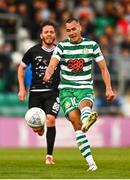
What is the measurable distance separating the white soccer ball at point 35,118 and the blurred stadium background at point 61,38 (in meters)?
8.41

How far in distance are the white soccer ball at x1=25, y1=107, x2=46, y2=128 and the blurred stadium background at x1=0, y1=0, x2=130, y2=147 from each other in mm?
8409

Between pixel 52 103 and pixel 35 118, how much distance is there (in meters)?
1.07

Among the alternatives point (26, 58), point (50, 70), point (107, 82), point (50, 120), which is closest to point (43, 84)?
point (26, 58)

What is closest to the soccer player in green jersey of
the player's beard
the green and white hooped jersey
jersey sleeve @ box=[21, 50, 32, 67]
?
the green and white hooped jersey

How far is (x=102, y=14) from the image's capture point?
1044 inches

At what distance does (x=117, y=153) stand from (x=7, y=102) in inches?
222

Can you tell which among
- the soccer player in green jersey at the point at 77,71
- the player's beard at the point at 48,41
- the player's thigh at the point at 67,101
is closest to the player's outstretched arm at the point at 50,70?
the soccer player in green jersey at the point at 77,71

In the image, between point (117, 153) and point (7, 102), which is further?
point (7, 102)

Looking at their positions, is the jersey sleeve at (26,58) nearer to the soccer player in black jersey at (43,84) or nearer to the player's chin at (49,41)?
the soccer player in black jersey at (43,84)

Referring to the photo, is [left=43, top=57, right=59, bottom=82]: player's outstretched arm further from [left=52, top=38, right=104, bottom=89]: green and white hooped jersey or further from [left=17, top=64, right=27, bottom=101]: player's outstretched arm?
[left=17, top=64, right=27, bottom=101]: player's outstretched arm

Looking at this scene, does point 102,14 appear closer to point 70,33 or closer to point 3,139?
point 3,139

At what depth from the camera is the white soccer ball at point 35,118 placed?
1325 cm

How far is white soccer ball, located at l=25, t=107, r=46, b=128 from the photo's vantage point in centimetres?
1325

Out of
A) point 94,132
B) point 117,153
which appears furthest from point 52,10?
point 117,153
